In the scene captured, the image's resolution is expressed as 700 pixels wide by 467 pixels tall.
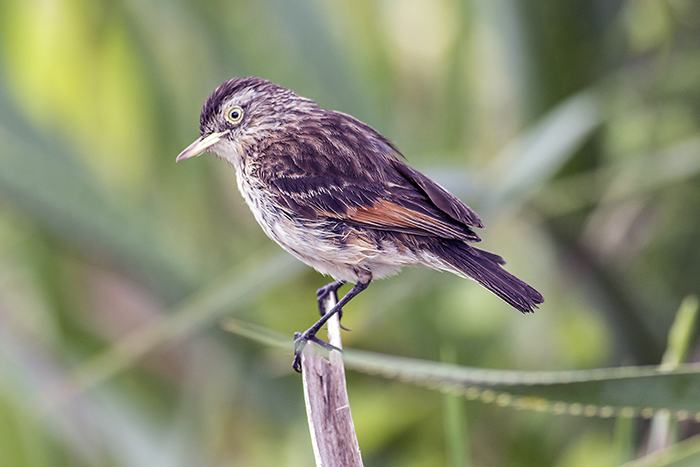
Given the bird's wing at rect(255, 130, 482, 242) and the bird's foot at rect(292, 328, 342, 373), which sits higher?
the bird's wing at rect(255, 130, 482, 242)

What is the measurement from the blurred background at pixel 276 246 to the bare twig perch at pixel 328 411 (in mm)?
982

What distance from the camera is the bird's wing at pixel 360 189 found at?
1.43 metres

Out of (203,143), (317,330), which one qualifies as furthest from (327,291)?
(203,143)

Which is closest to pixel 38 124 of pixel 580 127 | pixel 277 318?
pixel 277 318

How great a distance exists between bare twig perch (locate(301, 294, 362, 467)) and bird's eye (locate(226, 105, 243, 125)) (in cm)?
59

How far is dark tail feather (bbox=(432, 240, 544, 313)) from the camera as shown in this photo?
114 cm

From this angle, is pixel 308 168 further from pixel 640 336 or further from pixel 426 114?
pixel 426 114

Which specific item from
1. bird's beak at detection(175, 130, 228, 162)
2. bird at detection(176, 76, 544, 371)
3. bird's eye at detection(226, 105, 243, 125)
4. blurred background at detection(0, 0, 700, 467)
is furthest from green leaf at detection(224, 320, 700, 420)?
blurred background at detection(0, 0, 700, 467)

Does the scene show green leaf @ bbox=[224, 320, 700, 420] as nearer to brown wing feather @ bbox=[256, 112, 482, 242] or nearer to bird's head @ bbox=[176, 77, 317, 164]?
brown wing feather @ bbox=[256, 112, 482, 242]

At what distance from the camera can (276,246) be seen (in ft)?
9.82

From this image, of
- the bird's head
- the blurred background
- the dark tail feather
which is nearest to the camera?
the dark tail feather

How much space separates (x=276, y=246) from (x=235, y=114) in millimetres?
1327

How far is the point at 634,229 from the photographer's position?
3170 millimetres

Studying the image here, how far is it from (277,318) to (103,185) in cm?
85
